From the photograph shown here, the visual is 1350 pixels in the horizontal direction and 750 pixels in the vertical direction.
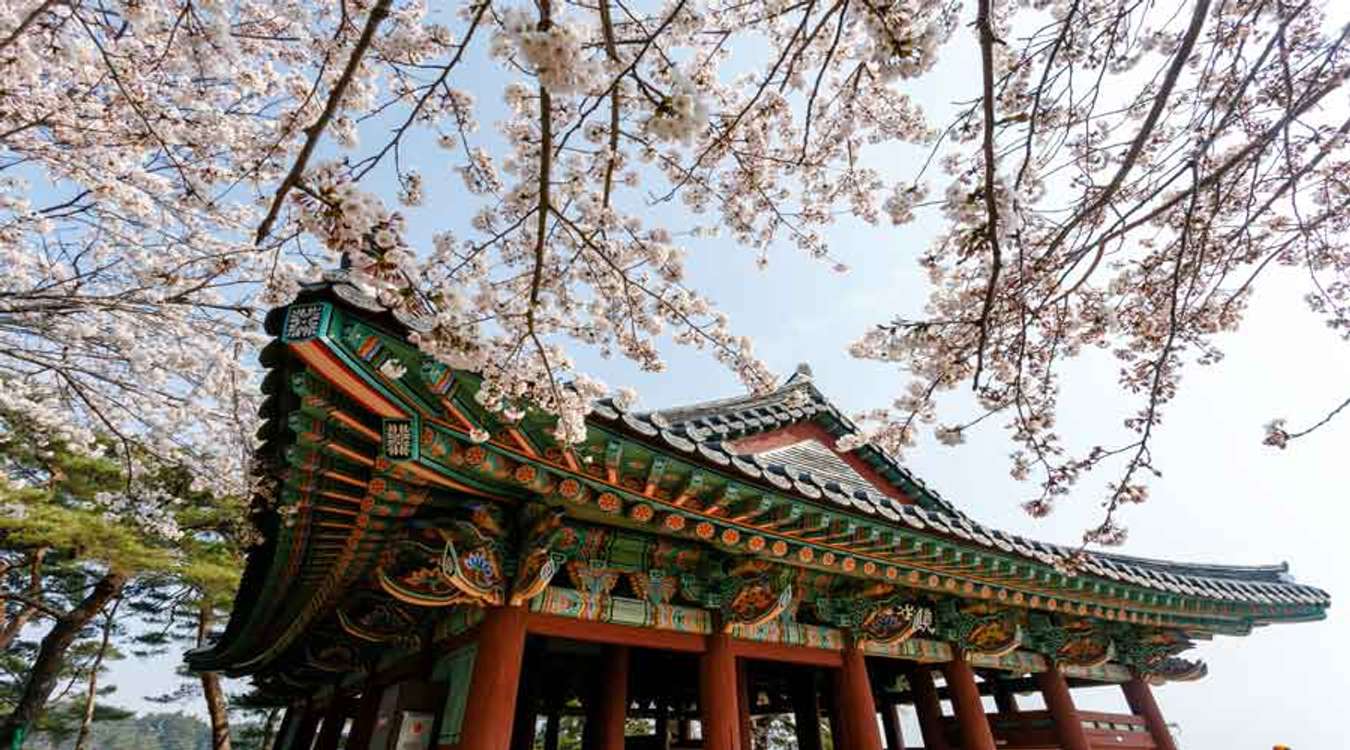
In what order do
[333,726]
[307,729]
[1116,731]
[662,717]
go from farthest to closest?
[662,717] → [307,729] → [333,726] → [1116,731]

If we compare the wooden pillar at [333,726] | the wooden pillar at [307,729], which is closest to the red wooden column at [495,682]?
the wooden pillar at [333,726]

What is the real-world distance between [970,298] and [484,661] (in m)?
3.45

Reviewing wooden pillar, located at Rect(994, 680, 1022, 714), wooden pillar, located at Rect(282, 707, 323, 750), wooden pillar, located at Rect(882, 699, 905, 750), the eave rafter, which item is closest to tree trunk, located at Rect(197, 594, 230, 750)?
wooden pillar, located at Rect(282, 707, 323, 750)

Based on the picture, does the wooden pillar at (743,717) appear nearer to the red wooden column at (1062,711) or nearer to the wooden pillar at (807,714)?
the wooden pillar at (807,714)

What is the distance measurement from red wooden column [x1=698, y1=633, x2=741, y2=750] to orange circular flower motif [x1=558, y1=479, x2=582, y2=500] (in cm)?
188

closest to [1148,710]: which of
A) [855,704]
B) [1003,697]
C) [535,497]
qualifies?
[1003,697]

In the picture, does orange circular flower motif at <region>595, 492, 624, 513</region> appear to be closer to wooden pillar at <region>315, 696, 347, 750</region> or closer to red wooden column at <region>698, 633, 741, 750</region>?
red wooden column at <region>698, 633, 741, 750</region>

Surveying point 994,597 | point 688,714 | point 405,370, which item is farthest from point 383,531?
point 688,714

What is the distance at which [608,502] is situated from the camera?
3916 millimetres

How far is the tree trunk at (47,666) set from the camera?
13609 millimetres

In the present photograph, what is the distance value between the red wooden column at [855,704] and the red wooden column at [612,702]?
1809 mm

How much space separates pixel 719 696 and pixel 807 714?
3.54m

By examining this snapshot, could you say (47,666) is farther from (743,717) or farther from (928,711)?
(928,711)

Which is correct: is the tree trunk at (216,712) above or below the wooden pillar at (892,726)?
above
